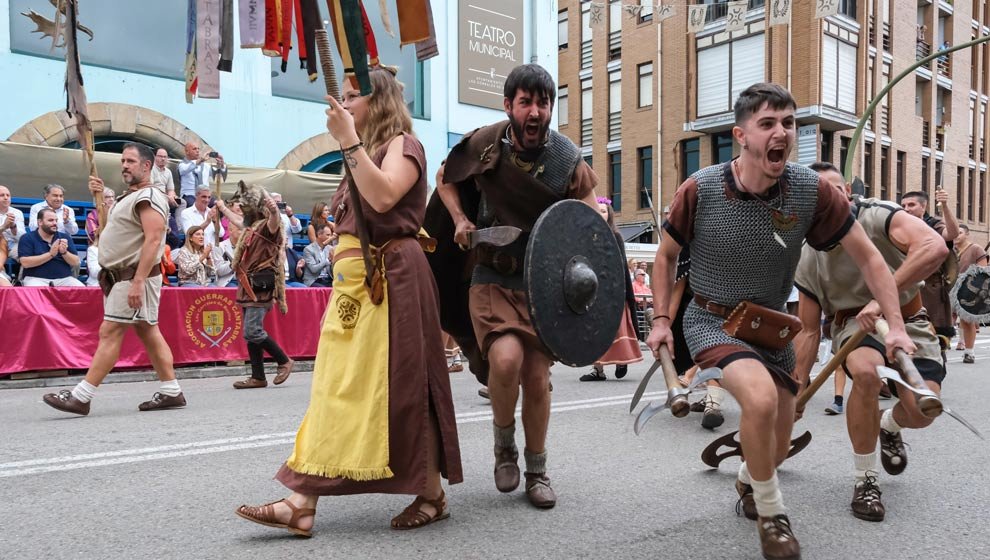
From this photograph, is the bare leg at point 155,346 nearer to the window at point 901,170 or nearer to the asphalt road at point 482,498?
the asphalt road at point 482,498

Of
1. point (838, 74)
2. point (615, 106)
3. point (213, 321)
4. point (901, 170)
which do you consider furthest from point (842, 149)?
point (213, 321)

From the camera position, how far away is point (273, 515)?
3.11 metres

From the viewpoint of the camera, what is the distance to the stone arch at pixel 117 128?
1332 centimetres

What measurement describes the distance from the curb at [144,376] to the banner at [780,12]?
14.5m

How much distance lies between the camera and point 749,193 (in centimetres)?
324

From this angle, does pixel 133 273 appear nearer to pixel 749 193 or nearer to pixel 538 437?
pixel 538 437

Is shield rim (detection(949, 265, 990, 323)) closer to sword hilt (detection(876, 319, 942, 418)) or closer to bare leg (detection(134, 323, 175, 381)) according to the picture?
sword hilt (detection(876, 319, 942, 418))

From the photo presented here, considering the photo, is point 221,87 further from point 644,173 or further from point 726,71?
point 644,173

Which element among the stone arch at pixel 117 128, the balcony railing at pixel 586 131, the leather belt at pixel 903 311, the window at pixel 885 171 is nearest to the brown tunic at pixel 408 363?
the leather belt at pixel 903 311

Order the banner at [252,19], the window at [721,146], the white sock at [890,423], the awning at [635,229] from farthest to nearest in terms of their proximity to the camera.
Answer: the awning at [635,229], the window at [721,146], the banner at [252,19], the white sock at [890,423]

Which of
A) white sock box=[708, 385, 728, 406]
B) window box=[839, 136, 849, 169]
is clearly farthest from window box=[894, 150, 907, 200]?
white sock box=[708, 385, 728, 406]

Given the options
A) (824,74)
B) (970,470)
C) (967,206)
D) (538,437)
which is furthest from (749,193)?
(967,206)

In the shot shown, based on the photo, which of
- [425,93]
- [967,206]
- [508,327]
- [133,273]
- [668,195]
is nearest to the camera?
[508,327]

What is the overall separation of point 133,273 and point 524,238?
3.61 meters
